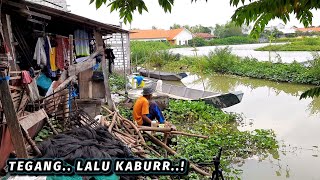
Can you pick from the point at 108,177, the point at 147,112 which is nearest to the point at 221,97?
the point at 147,112

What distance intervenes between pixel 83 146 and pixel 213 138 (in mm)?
4654

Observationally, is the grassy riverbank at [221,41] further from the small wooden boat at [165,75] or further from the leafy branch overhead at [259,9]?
the leafy branch overhead at [259,9]

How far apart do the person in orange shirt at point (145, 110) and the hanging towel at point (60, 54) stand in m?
1.84

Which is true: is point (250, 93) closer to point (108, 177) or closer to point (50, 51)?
point (50, 51)

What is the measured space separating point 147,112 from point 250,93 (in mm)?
12926

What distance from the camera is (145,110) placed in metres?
7.33

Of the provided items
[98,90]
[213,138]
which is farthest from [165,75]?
[213,138]

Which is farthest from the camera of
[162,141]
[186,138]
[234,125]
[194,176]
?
[234,125]

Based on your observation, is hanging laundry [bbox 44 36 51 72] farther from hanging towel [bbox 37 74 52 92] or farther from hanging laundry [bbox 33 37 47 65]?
hanging towel [bbox 37 74 52 92]

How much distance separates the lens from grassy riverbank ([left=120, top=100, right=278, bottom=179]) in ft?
24.0

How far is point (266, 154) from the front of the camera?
28.2 feet

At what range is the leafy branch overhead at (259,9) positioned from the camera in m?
1.71

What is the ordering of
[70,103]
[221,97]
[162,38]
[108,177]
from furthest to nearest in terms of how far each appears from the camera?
[162,38] < [221,97] < [70,103] < [108,177]

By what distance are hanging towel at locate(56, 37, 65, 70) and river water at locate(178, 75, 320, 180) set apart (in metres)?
4.67
